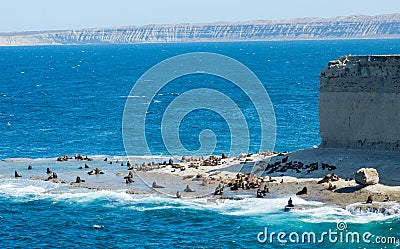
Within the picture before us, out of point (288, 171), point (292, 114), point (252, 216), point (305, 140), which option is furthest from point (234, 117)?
point (252, 216)

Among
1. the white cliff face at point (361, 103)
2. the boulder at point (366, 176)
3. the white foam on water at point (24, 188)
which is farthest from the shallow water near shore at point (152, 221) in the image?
the white cliff face at point (361, 103)

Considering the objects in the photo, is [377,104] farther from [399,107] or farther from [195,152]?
[195,152]

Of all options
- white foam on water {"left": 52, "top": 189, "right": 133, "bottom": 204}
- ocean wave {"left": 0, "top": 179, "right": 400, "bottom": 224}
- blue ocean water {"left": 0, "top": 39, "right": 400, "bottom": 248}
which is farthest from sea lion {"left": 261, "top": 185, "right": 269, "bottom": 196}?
white foam on water {"left": 52, "top": 189, "right": 133, "bottom": 204}

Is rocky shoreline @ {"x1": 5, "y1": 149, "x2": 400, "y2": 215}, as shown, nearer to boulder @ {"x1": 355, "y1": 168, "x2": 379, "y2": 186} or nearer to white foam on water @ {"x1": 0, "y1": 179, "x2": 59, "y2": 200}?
boulder @ {"x1": 355, "y1": 168, "x2": 379, "y2": 186}

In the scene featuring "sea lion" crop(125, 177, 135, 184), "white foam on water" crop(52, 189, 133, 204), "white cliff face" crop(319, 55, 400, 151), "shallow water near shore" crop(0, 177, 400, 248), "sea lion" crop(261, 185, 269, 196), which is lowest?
"shallow water near shore" crop(0, 177, 400, 248)

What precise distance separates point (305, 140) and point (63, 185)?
30156 mm

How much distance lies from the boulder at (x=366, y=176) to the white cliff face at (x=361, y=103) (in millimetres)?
4367

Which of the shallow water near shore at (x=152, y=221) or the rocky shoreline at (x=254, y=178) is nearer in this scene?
the shallow water near shore at (x=152, y=221)

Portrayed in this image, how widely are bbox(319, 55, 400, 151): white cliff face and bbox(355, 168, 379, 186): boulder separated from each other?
14.3ft

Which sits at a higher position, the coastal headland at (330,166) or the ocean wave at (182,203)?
the coastal headland at (330,166)

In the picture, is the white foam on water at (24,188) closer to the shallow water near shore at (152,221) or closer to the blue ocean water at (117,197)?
the blue ocean water at (117,197)

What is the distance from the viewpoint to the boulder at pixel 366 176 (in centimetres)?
5191

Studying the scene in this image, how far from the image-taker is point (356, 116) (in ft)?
188

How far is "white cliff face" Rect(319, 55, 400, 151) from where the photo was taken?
55.8 meters
